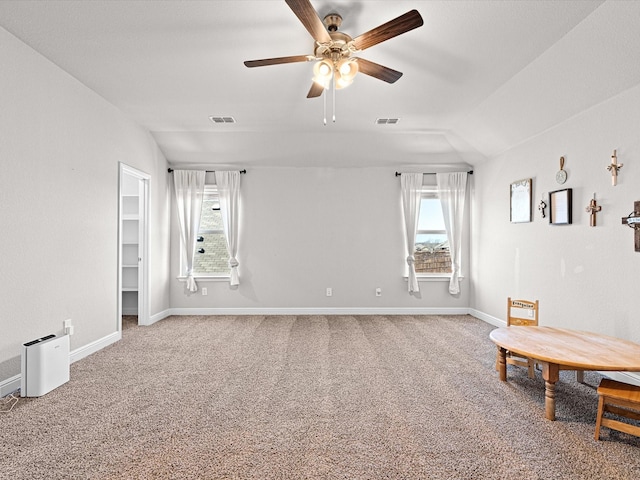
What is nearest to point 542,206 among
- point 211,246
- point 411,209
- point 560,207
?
point 560,207

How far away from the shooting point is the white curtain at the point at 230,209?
5961 mm

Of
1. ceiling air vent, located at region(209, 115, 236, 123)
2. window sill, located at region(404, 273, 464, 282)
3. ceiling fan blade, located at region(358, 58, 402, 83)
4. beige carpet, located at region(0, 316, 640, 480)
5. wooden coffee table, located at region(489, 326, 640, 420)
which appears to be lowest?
beige carpet, located at region(0, 316, 640, 480)

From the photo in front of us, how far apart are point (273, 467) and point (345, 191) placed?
4.68 meters

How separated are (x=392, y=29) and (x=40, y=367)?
3537mm

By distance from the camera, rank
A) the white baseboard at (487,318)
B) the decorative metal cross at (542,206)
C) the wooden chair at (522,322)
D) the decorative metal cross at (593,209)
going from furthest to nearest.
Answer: the white baseboard at (487,318)
the decorative metal cross at (542,206)
the decorative metal cross at (593,209)
the wooden chair at (522,322)

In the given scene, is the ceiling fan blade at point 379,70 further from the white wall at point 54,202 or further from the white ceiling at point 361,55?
the white wall at point 54,202

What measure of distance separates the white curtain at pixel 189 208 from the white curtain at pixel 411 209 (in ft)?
11.0

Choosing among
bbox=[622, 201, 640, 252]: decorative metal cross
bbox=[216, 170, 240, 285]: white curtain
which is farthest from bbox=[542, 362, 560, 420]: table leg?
bbox=[216, 170, 240, 285]: white curtain

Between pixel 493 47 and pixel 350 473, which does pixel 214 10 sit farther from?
pixel 350 473

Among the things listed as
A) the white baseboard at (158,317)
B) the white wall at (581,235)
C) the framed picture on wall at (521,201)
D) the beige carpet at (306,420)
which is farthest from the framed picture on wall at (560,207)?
the white baseboard at (158,317)

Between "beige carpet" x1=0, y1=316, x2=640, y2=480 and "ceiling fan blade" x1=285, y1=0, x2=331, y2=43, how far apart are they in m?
2.51

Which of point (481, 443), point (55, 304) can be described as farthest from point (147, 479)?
point (55, 304)

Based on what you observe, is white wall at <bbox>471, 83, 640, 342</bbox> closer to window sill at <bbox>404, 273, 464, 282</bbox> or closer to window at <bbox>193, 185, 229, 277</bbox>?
window sill at <bbox>404, 273, 464, 282</bbox>

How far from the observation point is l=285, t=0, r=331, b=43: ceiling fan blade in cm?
200
